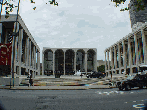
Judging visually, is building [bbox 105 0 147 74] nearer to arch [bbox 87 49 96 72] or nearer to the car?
the car

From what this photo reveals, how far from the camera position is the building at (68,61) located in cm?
11181

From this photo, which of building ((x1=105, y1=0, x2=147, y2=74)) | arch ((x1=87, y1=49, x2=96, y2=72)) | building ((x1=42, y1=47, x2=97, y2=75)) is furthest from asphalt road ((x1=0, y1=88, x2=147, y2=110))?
arch ((x1=87, y1=49, x2=96, y2=72))

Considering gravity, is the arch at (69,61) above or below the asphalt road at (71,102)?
above

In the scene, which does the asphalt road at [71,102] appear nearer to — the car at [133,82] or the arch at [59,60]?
the car at [133,82]

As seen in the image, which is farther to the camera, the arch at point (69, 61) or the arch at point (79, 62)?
the arch at point (69, 61)

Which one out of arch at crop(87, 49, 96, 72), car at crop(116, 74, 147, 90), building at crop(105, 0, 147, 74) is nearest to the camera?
car at crop(116, 74, 147, 90)

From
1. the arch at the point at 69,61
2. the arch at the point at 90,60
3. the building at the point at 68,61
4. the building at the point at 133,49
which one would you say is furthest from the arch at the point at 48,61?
the building at the point at 133,49

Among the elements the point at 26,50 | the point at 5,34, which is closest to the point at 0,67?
the point at 5,34

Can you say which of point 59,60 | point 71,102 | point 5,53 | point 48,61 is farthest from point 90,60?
point 71,102

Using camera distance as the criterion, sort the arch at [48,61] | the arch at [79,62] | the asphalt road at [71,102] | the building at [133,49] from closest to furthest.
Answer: the asphalt road at [71,102]
the building at [133,49]
the arch at [48,61]
the arch at [79,62]

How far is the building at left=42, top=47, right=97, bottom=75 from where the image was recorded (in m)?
112

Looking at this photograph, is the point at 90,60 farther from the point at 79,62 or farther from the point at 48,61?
the point at 48,61

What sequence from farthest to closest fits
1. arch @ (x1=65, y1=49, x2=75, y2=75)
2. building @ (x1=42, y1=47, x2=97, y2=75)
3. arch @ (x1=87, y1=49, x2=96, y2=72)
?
arch @ (x1=65, y1=49, x2=75, y2=75), arch @ (x1=87, y1=49, x2=96, y2=72), building @ (x1=42, y1=47, x2=97, y2=75)

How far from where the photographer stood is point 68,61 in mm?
117688
